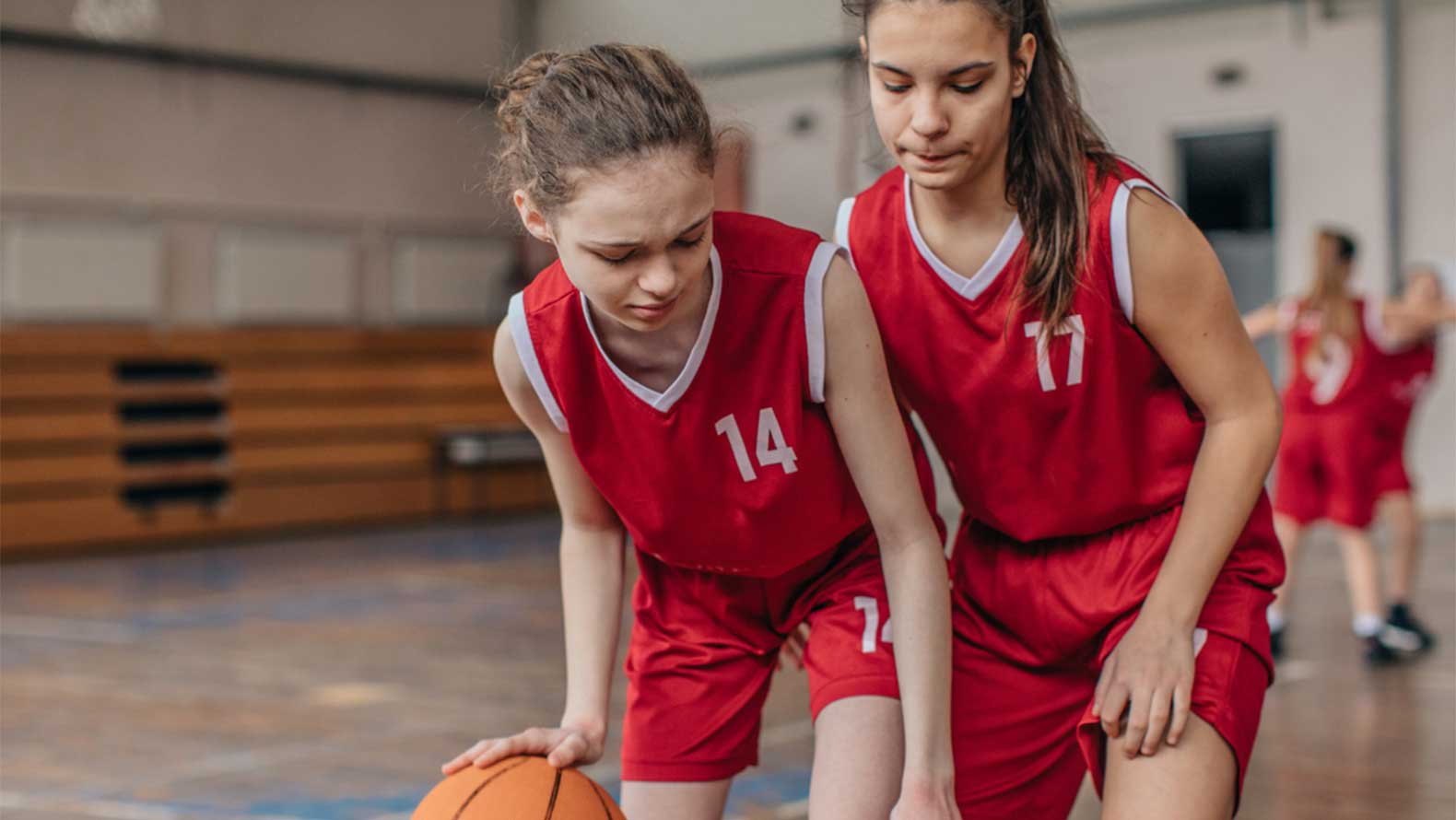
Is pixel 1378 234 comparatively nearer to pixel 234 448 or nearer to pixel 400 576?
pixel 400 576

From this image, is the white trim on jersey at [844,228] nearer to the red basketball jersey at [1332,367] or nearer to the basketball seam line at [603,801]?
the basketball seam line at [603,801]

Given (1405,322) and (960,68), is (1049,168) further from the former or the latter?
(1405,322)

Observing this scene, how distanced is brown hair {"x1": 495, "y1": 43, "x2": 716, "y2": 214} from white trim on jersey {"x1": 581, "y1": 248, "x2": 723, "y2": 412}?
18 cm

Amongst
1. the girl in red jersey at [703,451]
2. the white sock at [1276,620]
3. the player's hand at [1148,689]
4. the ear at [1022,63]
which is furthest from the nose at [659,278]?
the white sock at [1276,620]

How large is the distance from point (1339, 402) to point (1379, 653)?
874 millimetres

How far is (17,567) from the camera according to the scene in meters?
8.34

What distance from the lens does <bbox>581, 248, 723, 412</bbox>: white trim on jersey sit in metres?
1.89

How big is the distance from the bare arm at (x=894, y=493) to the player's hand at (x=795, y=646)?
0.36 metres

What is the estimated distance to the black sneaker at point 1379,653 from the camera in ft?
17.1

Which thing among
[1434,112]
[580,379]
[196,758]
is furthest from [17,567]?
[1434,112]

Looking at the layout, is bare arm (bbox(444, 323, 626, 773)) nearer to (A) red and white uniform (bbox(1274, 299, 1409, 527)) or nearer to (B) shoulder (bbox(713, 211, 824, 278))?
(B) shoulder (bbox(713, 211, 824, 278))

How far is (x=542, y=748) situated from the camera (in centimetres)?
199

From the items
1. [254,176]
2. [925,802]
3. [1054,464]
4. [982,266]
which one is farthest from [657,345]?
[254,176]

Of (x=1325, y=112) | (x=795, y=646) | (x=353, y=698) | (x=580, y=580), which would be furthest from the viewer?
(x=1325, y=112)
